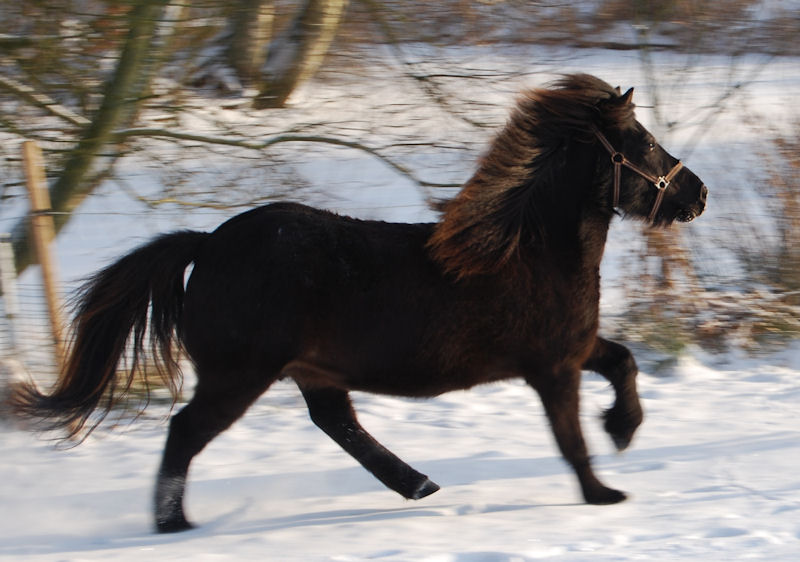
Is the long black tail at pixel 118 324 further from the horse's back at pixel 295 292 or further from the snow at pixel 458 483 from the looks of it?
the snow at pixel 458 483

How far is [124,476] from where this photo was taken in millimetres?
4926

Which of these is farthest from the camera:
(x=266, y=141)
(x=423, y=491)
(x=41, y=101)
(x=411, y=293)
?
(x=266, y=141)

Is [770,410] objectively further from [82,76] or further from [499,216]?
[82,76]

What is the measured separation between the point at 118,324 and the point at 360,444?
1264 mm

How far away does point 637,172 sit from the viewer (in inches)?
166

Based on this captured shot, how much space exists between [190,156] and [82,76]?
979mm

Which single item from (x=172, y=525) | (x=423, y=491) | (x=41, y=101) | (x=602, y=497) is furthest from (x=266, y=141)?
(x=602, y=497)

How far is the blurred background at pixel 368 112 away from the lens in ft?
20.9

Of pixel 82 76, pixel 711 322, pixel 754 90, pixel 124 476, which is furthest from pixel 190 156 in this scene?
pixel 754 90

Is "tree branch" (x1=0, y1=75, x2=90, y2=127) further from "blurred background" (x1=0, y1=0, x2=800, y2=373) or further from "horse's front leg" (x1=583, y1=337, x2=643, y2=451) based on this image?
"horse's front leg" (x1=583, y1=337, x2=643, y2=451)

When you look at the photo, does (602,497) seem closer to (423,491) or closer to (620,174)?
(423,491)

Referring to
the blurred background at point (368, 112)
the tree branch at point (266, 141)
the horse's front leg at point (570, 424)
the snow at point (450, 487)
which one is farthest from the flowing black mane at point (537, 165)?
the blurred background at point (368, 112)

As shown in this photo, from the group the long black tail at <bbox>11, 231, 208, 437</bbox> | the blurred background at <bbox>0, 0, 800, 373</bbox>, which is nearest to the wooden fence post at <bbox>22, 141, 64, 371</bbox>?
the blurred background at <bbox>0, 0, 800, 373</bbox>

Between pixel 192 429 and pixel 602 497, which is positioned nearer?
pixel 192 429
